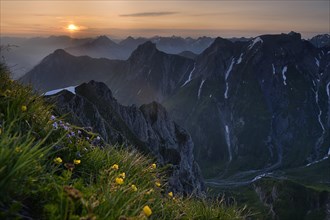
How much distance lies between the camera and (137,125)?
140 meters

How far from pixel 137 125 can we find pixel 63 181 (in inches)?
5327

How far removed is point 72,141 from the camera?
26.9ft

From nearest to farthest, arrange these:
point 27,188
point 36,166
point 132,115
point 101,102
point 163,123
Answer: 1. point 27,188
2. point 36,166
3. point 101,102
4. point 132,115
5. point 163,123

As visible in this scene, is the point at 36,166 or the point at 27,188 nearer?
the point at 27,188

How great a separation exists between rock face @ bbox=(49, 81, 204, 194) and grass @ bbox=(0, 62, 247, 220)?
234ft

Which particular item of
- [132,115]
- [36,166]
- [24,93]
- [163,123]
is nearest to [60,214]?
[36,166]

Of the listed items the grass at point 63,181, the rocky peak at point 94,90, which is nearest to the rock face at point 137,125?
the rocky peak at point 94,90

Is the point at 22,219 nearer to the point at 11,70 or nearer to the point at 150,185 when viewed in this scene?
the point at 150,185

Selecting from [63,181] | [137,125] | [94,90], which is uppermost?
[63,181]

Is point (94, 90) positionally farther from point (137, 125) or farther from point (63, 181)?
point (63, 181)

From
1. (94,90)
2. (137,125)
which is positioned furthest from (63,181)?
(137,125)

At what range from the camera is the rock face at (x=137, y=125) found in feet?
299

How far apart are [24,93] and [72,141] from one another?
1.36 m

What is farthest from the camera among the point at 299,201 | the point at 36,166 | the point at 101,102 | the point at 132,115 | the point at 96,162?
the point at 299,201
